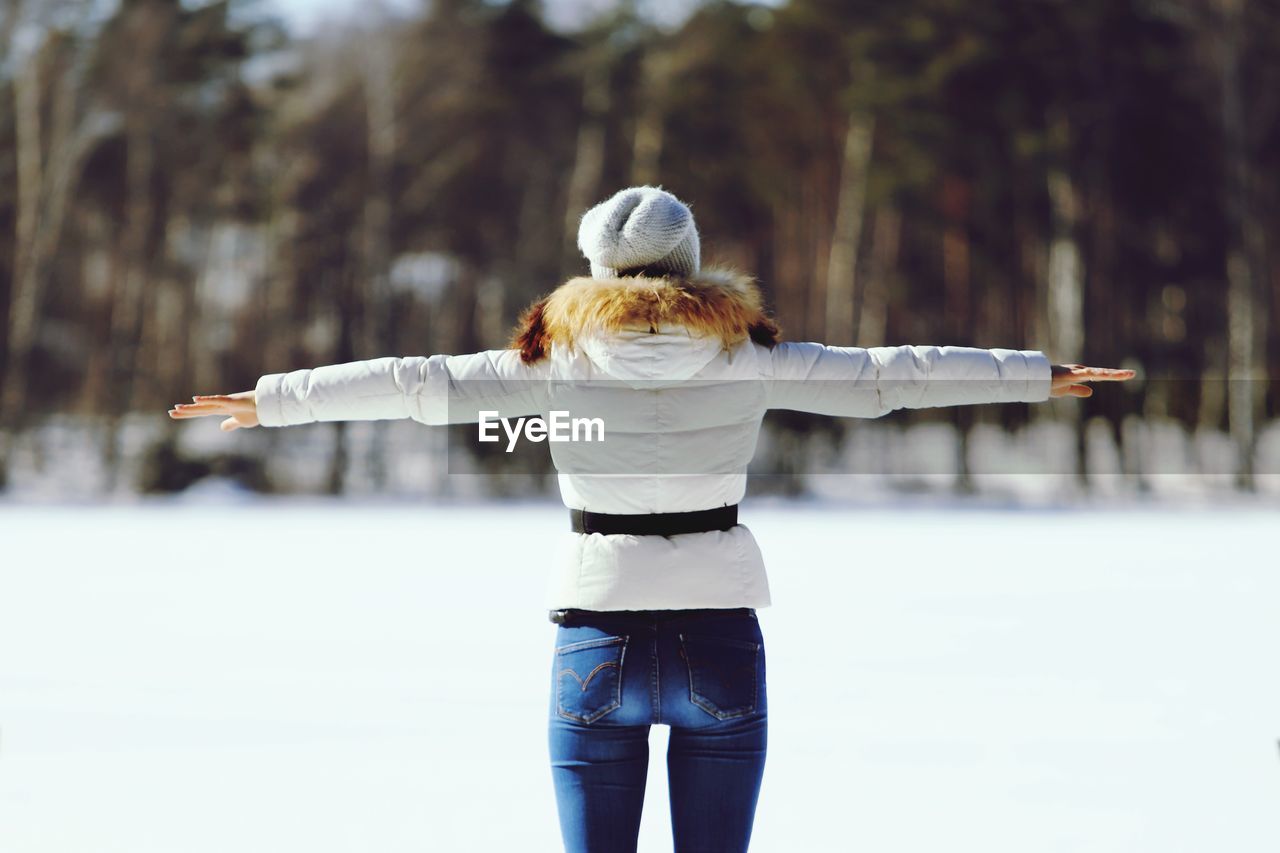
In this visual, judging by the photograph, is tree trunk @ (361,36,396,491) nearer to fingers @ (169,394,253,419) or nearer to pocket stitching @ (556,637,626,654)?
fingers @ (169,394,253,419)

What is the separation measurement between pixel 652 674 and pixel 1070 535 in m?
10.1

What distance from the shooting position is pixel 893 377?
205 cm

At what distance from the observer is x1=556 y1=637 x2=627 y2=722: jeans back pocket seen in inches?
76.0

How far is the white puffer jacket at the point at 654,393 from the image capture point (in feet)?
6.39

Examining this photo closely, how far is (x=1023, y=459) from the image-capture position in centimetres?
1622

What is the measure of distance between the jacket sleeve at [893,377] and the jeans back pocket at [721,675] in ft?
1.31

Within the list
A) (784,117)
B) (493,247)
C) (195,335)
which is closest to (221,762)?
(493,247)

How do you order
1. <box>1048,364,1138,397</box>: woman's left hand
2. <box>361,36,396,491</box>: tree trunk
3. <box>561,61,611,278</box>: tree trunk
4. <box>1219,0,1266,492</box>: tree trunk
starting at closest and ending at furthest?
1. <box>1048,364,1138,397</box>: woman's left hand
2. <box>1219,0,1266,492</box>: tree trunk
3. <box>361,36,396,491</box>: tree trunk
4. <box>561,61,611,278</box>: tree trunk

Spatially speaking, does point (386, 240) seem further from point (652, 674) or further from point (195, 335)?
point (652, 674)

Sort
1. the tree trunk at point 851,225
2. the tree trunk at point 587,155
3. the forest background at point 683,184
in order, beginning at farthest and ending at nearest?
the tree trunk at point 851,225
the tree trunk at point 587,155
the forest background at point 683,184

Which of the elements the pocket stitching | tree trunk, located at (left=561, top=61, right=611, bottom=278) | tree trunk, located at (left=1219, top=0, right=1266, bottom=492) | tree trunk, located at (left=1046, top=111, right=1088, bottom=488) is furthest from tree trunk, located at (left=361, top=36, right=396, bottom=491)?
the pocket stitching

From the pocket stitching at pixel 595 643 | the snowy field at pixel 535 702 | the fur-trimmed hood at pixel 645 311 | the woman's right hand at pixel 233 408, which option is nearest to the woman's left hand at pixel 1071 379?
the fur-trimmed hood at pixel 645 311

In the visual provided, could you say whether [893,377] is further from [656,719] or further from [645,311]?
[656,719]

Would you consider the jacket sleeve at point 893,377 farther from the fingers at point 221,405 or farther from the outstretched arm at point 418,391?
the fingers at point 221,405
